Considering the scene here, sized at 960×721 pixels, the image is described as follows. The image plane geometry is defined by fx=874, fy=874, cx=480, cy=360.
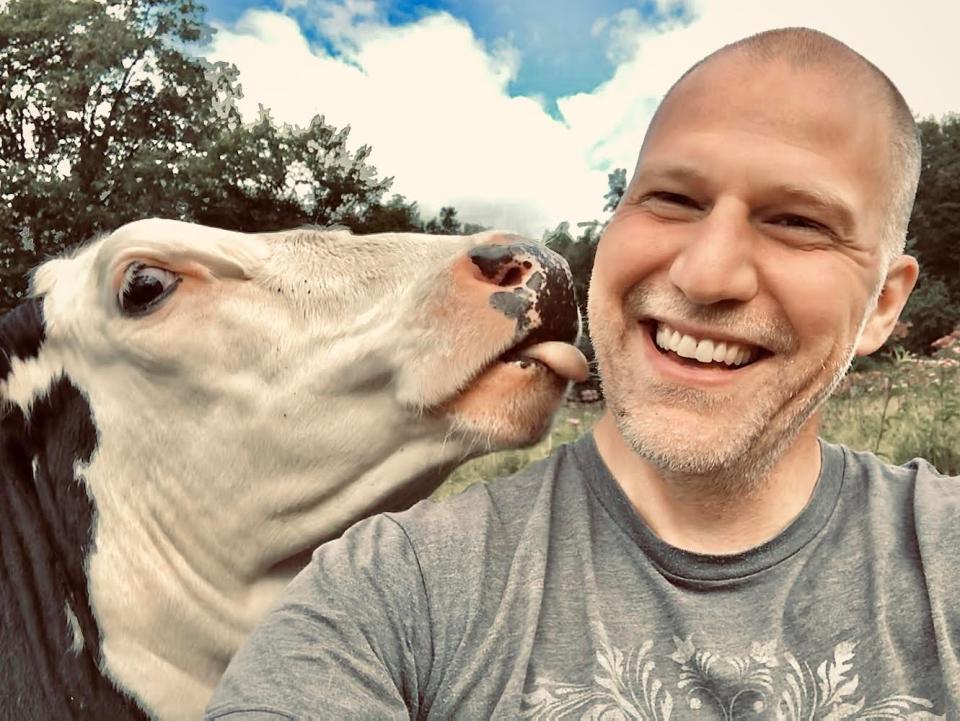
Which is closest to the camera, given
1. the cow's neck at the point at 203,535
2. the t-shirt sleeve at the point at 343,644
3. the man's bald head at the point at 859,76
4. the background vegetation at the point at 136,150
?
the t-shirt sleeve at the point at 343,644

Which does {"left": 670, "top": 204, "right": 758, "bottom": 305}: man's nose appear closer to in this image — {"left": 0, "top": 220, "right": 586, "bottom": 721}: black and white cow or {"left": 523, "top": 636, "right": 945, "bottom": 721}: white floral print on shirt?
{"left": 523, "top": 636, "right": 945, "bottom": 721}: white floral print on shirt

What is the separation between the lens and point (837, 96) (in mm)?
1079

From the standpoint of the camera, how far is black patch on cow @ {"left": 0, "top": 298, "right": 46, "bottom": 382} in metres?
1.85

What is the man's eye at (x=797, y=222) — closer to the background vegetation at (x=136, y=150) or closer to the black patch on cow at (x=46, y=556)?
the black patch on cow at (x=46, y=556)

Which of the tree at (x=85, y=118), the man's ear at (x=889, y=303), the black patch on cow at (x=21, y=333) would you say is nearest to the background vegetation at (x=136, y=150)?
the tree at (x=85, y=118)

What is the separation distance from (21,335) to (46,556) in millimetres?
471

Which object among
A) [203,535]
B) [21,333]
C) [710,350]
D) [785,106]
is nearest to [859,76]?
[785,106]

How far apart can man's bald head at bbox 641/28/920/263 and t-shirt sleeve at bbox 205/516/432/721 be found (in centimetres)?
68

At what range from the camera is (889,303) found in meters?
1.21

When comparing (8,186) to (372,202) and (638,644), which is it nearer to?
(372,202)

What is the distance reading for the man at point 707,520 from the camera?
3.11 feet

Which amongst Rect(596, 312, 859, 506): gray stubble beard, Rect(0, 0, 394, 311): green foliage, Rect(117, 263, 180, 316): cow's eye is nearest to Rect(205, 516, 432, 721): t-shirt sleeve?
Rect(596, 312, 859, 506): gray stubble beard

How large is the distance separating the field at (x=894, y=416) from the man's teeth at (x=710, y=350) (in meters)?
1.12

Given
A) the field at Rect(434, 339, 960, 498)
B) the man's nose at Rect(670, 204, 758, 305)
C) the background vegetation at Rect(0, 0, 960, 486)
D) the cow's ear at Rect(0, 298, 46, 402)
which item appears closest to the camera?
the man's nose at Rect(670, 204, 758, 305)
